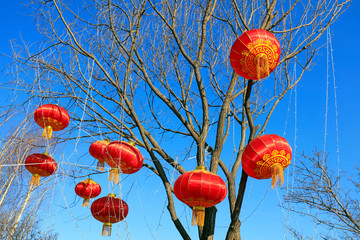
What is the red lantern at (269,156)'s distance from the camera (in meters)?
2.93

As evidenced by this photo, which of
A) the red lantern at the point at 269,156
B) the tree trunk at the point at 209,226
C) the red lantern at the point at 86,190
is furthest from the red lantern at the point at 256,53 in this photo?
the red lantern at the point at 86,190

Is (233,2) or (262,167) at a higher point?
(233,2)

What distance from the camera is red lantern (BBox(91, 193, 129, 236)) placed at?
3.80 metres

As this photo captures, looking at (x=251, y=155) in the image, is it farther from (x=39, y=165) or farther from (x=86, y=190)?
(x=39, y=165)

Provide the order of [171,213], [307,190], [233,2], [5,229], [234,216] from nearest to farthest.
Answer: [234,216]
[171,213]
[233,2]
[307,190]
[5,229]

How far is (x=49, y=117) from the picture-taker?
3857 mm

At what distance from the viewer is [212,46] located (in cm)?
520

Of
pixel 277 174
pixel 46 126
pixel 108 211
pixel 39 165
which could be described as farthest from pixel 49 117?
pixel 277 174

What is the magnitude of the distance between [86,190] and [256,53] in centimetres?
279

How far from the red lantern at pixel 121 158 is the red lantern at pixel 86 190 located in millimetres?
998

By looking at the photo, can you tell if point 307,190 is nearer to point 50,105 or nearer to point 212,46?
point 212,46

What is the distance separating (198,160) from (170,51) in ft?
6.31

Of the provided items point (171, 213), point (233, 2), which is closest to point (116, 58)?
point (233, 2)

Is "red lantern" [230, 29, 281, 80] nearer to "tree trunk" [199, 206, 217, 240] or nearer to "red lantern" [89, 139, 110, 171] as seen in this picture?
"tree trunk" [199, 206, 217, 240]
